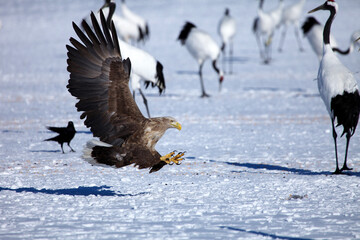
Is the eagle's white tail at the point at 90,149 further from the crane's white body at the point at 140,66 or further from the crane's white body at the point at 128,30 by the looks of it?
the crane's white body at the point at 128,30

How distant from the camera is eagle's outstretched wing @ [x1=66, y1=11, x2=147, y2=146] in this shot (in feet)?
19.9

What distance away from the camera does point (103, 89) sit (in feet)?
19.9

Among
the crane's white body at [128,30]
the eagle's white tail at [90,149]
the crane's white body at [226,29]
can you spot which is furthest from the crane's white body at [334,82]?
the crane's white body at [128,30]

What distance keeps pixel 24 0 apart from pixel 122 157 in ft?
129

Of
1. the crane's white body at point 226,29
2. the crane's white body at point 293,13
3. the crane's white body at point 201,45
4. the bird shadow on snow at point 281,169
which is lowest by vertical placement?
the bird shadow on snow at point 281,169

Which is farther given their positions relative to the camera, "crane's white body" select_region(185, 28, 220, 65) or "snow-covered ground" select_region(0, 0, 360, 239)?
"crane's white body" select_region(185, 28, 220, 65)

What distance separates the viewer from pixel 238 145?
903cm

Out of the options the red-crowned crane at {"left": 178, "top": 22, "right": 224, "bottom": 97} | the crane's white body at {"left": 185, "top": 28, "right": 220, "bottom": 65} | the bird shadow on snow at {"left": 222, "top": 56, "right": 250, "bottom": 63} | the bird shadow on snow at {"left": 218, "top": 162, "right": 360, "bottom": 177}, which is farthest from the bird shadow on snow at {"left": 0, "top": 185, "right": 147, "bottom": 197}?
the bird shadow on snow at {"left": 222, "top": 56, "right": 250, "bottom": 63}

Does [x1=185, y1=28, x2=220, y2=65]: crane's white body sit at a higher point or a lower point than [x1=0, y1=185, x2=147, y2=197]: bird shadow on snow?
higher

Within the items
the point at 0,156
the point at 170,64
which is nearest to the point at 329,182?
the point at 0,156

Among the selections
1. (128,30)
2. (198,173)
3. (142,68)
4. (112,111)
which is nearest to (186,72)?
(128,30)

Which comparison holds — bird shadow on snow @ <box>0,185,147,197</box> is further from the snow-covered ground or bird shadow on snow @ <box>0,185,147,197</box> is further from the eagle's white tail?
the eagle's white tail

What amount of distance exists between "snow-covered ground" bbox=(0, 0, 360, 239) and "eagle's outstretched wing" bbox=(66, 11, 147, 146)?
2.48ft

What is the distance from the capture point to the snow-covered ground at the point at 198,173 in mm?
5074
